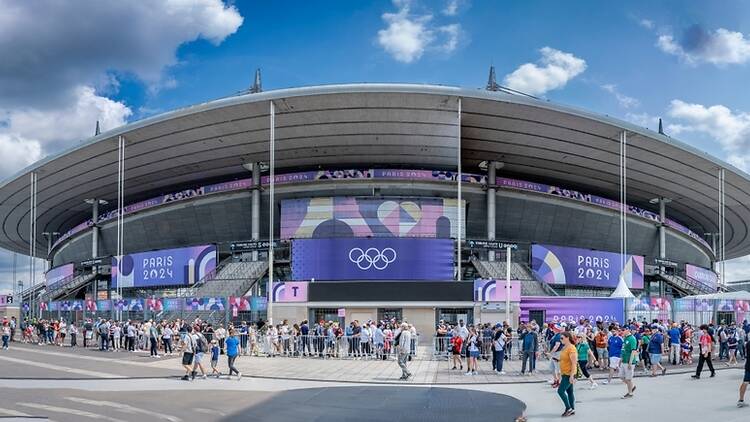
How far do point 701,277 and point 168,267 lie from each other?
52.6m

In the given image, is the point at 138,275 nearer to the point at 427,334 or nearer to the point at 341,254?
the point at 341,254

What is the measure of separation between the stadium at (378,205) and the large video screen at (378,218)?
111 mm

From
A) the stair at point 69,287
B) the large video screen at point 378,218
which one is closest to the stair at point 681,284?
the large video screen at point 378,218

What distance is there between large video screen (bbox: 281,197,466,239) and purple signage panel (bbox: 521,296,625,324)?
46.9 feet

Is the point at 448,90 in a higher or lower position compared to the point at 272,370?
higher

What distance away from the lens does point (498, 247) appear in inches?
2106

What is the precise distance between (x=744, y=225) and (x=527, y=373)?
2469 inches

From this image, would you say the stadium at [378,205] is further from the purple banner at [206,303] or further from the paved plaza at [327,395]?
the paved plaza at [327,395]

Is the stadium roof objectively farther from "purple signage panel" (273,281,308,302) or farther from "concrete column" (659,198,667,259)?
"purple signage panel" (273,281,308,302)

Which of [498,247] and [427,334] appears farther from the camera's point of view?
[498,247]

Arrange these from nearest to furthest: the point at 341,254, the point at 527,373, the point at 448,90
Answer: the point at 527,373 → the point at 448,90 → the point at 341,254

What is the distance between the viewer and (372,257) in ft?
156

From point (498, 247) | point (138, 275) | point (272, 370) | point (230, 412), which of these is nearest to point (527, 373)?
point (272, 370)

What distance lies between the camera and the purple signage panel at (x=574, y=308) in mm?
38719
